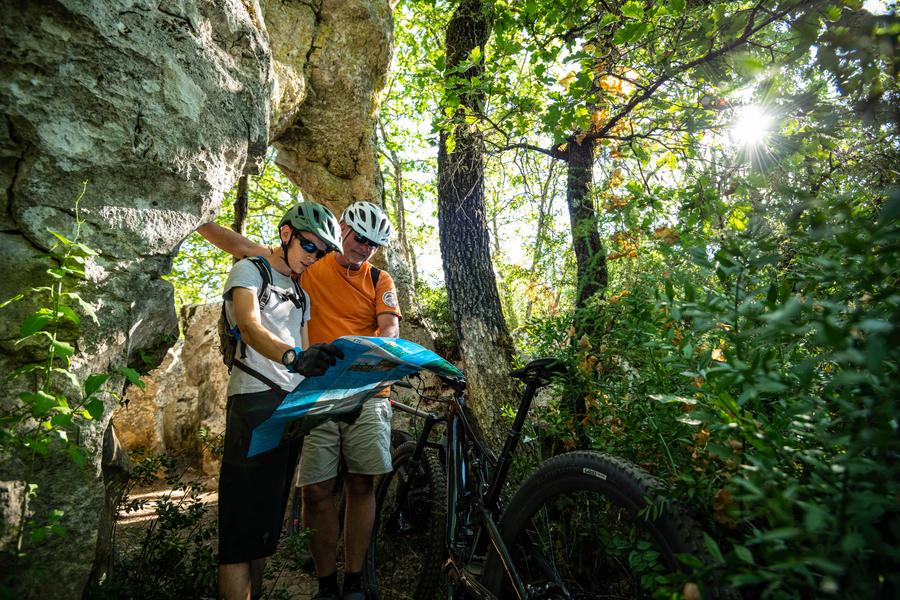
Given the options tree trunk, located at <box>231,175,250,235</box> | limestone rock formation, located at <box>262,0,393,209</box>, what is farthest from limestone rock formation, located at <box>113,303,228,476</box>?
limestone rock formation, located at <box>262,0,393,209</box>

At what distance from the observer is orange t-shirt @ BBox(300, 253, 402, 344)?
3471 mm

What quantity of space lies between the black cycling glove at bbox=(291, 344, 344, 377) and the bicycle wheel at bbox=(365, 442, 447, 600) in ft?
4.93

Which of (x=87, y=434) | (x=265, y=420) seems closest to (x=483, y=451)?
(x=265, y=420)

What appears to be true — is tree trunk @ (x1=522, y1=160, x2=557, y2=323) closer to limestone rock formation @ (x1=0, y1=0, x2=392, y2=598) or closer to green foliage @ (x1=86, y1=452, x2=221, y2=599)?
limestone rock formation @ (x1=0, y1=0, x2=392, y2=598)

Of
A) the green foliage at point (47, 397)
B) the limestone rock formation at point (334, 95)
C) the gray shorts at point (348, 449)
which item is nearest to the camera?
the green foliage at point (47, 397)

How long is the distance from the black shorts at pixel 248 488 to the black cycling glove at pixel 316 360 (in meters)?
0.47

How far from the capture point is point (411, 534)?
3.45m

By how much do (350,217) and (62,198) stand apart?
180 cm

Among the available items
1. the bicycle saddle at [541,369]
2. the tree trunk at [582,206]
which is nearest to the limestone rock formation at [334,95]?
the tree trunk at [582,206]

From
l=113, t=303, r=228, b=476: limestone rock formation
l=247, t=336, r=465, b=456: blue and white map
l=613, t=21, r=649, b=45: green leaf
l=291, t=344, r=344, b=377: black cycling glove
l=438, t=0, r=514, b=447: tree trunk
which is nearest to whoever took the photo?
l=291, t=344, r=344, b=377: black cycling glove

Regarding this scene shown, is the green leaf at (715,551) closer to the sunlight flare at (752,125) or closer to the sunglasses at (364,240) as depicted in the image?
the sunlight flare at (752,125)

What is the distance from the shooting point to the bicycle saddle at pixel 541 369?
7.53 feet

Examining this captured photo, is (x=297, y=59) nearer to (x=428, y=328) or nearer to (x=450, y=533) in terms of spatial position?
(x=428, y=328)

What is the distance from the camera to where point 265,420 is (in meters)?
2.29
